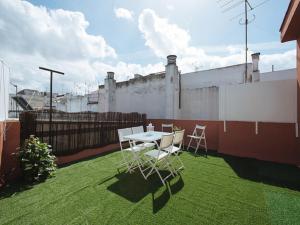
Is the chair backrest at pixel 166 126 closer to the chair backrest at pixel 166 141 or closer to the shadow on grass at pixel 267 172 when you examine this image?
the shadow on grass at pixel 267 172

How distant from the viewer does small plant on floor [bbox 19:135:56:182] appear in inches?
138

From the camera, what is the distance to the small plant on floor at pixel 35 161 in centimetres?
350

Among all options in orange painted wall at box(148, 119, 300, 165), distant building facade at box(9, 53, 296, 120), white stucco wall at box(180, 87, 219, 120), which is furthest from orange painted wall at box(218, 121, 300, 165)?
white stucco wall at box(180, 87, 219, 120)

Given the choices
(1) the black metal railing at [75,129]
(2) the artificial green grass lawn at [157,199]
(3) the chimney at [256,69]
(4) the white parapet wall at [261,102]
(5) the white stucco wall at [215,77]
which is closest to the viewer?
(2) the artificial green grass lawn at [157,199]

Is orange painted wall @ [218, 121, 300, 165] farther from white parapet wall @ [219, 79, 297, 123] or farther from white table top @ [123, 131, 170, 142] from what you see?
white table top @ [123, 131, 170, 142]

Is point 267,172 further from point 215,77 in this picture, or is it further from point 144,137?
point 215,77

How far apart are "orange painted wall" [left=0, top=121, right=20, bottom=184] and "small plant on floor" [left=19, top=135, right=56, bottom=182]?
187mm

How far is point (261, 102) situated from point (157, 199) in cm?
485

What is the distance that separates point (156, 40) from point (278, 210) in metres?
7.32

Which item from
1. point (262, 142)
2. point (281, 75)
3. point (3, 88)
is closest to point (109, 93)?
point (3, 88)

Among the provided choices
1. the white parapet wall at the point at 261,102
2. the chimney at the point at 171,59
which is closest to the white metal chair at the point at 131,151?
the white parapet wall at the point at 261,102

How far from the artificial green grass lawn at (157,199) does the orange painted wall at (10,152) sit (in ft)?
1.19

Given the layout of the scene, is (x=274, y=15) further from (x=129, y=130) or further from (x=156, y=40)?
(x=129, y=130)

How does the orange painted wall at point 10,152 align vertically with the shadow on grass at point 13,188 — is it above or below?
above
